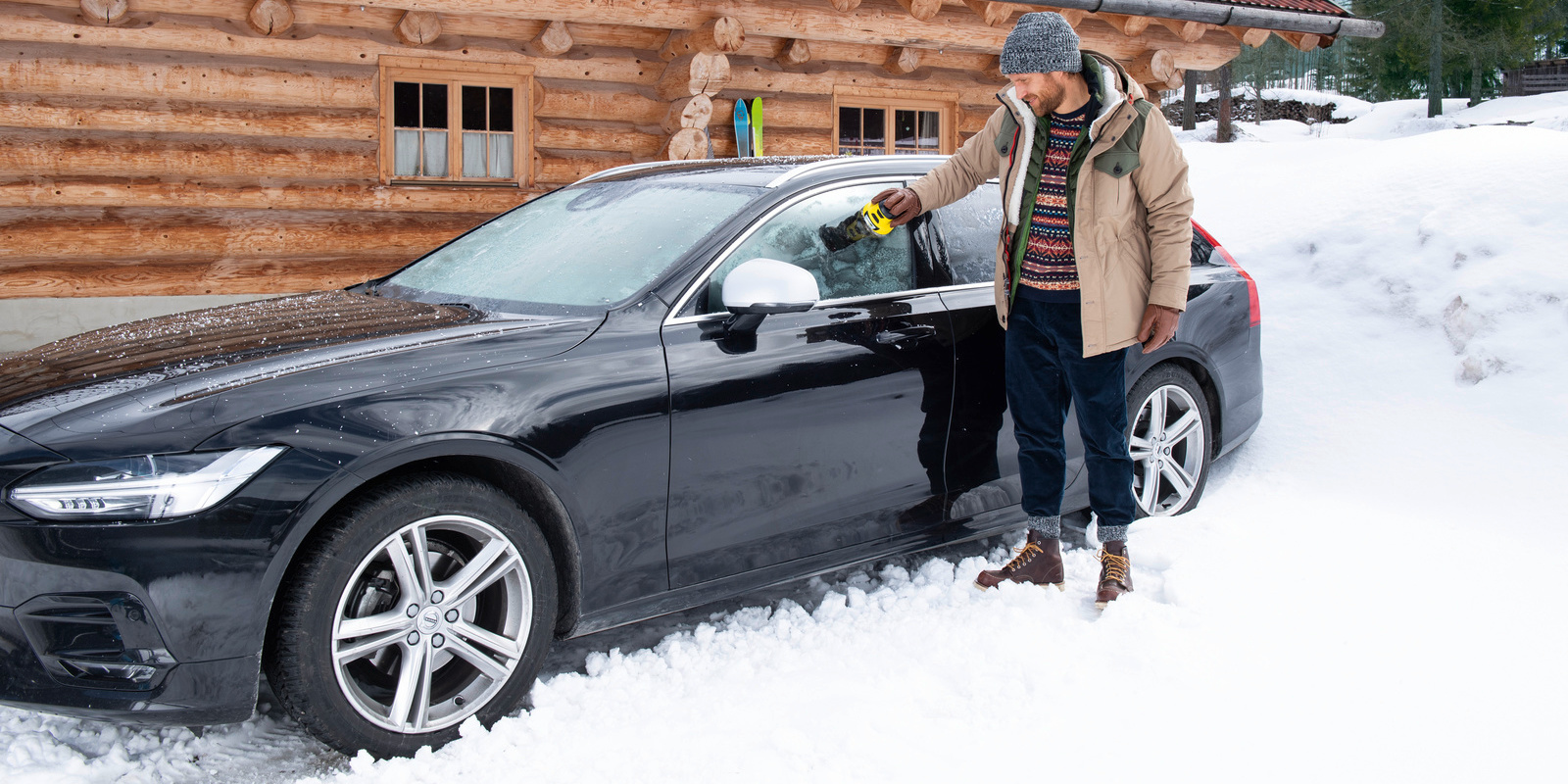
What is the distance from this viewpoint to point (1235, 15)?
9.55m

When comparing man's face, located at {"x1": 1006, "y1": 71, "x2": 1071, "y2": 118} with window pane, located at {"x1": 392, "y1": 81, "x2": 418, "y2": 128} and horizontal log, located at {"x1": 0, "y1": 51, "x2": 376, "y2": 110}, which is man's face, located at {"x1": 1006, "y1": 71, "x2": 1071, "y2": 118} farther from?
window pane, located at {"x1": 392, "y1": 81, "x2": 418, "y2": 128}

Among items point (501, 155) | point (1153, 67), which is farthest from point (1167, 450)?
point (1153, 67)

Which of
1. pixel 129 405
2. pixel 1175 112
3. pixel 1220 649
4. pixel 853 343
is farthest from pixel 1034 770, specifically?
pixel 1175 112

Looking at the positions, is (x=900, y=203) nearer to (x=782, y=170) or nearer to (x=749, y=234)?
(x=782, y=170)

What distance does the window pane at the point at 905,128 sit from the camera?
10.2 m

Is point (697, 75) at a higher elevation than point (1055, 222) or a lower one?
higher

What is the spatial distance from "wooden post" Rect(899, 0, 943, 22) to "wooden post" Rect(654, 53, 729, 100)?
5.15 feet

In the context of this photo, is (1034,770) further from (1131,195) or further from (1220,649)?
(1131,195)

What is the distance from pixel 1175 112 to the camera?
42469 mm

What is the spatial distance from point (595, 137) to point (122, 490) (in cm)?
683

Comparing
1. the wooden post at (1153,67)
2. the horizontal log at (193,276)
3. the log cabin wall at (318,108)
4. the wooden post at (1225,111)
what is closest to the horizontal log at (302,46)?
the log cabin wall at (318,108)

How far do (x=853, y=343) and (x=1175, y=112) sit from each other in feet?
141

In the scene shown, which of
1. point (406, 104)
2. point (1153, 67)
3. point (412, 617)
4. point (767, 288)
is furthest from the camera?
point (1153, 67)

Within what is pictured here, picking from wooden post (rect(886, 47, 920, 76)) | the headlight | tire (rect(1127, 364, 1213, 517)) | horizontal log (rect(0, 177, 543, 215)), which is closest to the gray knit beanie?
tire (rect(1127, 364, 1213, 517))
